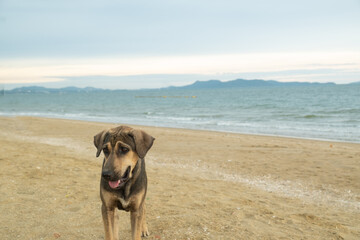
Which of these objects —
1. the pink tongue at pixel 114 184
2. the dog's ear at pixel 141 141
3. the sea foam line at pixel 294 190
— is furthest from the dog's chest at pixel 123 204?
the sea foam line at pixel 294 190

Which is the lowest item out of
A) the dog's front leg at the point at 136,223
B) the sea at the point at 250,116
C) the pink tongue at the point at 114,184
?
the sea at the point at 250,116

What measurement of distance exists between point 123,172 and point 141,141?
1.49 ft

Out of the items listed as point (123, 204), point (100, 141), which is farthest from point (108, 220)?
point (100, 141)

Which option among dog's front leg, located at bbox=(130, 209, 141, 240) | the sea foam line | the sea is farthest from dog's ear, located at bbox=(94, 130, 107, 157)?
the sea

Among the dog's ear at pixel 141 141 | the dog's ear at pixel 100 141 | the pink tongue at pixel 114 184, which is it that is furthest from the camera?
the dog's ear at pixel 100 141

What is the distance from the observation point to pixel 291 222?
6289mm

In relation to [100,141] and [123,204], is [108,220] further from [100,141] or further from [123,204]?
[100,141]

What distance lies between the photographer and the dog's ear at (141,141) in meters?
4.22

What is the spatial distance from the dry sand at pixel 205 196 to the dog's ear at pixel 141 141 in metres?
1.95

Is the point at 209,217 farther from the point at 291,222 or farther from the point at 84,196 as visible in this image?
the point at 84,196

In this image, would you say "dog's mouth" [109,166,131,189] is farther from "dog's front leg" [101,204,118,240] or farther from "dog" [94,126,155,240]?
"dog's front leg" [101,204,118,240]

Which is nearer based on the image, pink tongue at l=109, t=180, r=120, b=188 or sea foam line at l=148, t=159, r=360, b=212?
pink tongue at l=109, t=180, r=120, b=188

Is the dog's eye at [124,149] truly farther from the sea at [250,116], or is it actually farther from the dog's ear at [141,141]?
the sea at [250,116]

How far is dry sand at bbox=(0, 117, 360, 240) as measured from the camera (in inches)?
229
